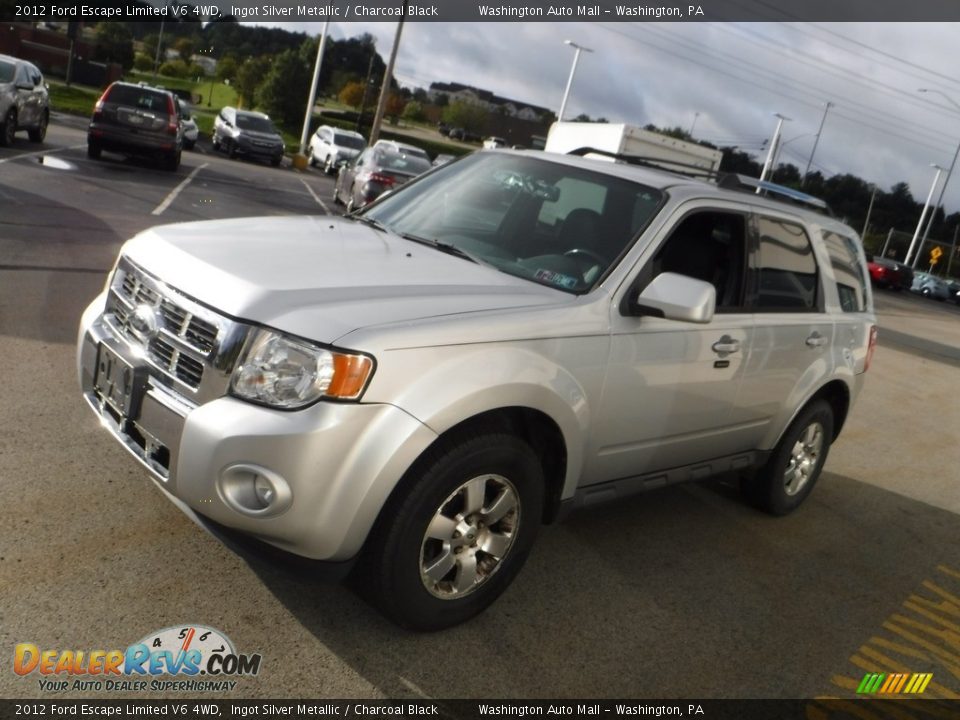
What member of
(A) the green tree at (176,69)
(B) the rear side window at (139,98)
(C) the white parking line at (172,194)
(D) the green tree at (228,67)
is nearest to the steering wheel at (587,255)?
(C) the white parking line at (172,194)

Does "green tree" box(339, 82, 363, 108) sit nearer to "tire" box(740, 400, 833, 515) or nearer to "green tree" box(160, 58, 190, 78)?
"green tree" box(160, 58, 190, 78)

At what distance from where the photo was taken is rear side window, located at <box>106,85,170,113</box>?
59.6 feet

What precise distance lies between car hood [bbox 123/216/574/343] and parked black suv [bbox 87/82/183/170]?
15310 mm

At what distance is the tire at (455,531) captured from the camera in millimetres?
3111

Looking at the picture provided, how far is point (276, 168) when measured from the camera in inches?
1144

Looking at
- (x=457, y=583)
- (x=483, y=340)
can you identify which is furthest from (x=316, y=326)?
(x=457, y=583)

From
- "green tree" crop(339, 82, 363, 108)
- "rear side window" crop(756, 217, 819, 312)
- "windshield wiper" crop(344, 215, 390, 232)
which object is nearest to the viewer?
"windshield wiper" crop(344, 215, 390, 232)

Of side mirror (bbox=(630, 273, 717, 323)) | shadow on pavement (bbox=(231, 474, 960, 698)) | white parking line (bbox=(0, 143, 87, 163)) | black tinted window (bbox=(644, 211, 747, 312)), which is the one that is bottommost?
white parking line (bbox=(0, 143, 87, 163))

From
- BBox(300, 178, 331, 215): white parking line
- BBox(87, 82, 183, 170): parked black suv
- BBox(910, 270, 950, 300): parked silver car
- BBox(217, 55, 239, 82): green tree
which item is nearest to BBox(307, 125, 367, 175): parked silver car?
BBox(300, 178, 331, 215): white parking line

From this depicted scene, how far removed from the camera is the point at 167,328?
10.7ft

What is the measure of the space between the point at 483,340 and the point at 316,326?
0.61 metres

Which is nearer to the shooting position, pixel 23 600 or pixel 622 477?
pixel 23 600

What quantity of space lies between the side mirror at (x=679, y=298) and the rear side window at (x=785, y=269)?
3.57ft

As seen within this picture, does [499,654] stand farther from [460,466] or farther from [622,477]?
[622,477]
